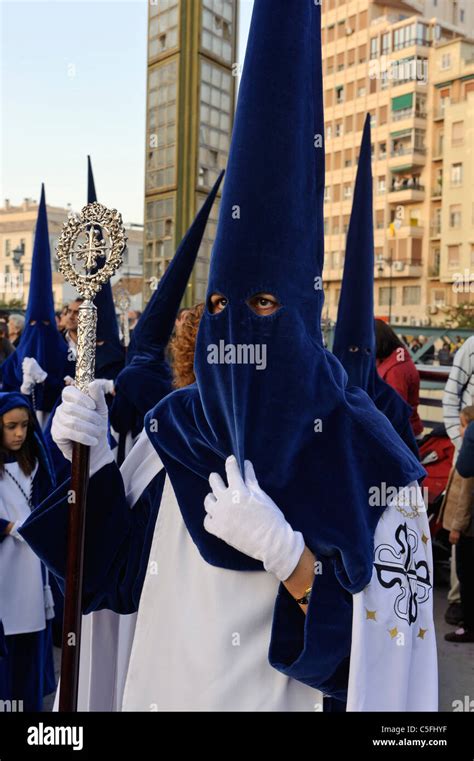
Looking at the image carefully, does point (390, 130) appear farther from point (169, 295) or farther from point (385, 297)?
point (169, 295)

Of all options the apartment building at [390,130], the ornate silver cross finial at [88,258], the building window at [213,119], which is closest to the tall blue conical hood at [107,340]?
the ornate silver cross finial at [88,258]

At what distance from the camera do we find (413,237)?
6016 cm

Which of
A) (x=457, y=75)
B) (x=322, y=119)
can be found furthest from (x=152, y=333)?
(x=457, y=75)

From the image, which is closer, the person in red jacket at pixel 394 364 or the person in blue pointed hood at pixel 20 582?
the person in blue pointed hood at pixel 20 582

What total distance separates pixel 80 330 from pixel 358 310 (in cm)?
299

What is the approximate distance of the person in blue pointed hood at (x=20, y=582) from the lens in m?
3.96

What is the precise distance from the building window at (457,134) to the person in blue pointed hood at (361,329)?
54392 millimetres

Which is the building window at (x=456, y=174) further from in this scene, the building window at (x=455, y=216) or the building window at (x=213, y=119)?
the building window at (x=213, y=119)

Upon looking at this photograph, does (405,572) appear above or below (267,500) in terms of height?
below

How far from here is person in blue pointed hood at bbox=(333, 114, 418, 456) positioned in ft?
15.9

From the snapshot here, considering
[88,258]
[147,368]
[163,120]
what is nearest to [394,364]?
[147,368]

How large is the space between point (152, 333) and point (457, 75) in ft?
183

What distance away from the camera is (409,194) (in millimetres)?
59875

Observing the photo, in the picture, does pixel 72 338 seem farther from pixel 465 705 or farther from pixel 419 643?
pixel 419 643
